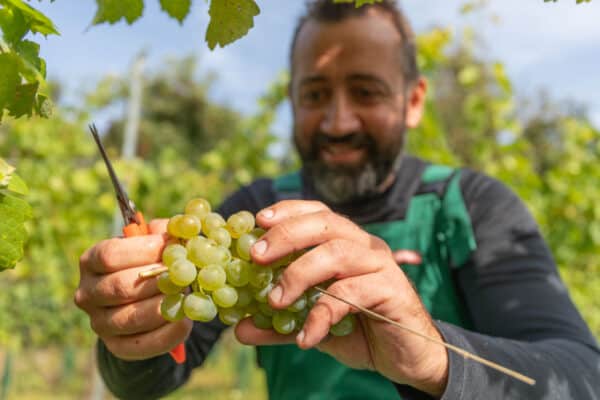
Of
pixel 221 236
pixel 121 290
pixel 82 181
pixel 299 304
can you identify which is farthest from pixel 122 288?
pixel 82 181

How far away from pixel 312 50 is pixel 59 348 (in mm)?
13535

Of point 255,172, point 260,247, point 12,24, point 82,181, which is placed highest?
point 12,24

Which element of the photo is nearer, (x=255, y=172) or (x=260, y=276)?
(x=260, y=276)

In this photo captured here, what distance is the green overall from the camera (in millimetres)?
1773

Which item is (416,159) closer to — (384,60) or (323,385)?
(384,60)

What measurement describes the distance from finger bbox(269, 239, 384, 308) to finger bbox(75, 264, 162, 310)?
0.83 ft

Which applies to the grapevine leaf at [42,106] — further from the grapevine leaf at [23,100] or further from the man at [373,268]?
the man at [373,268]

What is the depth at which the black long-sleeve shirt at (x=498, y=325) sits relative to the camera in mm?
1124

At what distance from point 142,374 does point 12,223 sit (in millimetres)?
736

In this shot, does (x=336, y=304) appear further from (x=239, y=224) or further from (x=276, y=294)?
(x=239, y=224)

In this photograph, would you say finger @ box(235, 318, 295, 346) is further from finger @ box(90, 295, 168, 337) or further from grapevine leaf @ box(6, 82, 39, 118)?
grapevine leaf @ box(6, 82, 39, 118)

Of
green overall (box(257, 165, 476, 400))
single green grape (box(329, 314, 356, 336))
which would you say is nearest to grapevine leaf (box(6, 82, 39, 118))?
single green grape (box(329, 314, 356, 336))

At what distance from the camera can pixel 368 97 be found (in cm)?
214

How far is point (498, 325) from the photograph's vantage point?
1.58 meters
